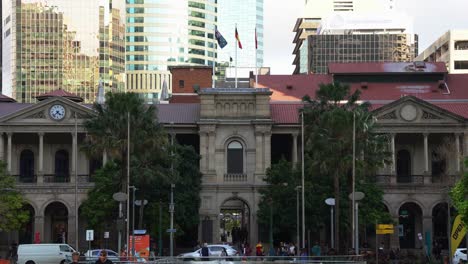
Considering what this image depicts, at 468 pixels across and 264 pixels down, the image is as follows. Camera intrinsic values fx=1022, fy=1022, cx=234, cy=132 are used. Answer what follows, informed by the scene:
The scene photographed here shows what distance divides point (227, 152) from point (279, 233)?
10.1 meters

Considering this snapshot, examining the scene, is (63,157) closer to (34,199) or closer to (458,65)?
(34,199)

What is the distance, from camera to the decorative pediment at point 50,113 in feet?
320

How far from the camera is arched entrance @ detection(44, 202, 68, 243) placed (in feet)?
332

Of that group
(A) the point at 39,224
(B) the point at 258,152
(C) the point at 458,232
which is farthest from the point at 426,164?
(C) the point at 458,232

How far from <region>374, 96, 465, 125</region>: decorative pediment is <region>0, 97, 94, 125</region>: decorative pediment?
2895 centimetres

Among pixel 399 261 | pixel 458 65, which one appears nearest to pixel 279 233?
pixel 399 261

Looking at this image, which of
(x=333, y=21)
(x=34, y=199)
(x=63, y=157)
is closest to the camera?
(x=34, y=199)

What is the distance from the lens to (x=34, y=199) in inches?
3826

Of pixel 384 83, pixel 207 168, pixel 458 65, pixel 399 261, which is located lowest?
pixel 399 261

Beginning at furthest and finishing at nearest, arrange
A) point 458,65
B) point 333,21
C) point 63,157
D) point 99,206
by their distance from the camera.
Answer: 1. point 333,21
2. point 458,65
3. point 63,157
4. point 99,206

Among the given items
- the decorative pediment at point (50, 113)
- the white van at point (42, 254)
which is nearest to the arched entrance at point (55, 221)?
the decorative pediment at point (50, 113)

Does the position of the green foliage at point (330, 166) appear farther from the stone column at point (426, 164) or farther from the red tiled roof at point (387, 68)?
the red tiled roof at point (387, 68)

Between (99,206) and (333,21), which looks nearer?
(99,206)

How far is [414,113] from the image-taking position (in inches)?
3853
